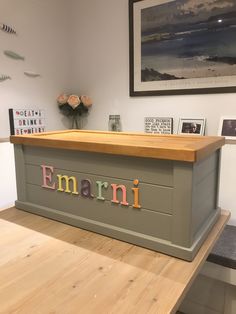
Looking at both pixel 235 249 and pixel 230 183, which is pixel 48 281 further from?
pixel 230 183

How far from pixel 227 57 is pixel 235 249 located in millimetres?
1202

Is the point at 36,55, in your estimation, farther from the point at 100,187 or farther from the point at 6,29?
the point at 100,187

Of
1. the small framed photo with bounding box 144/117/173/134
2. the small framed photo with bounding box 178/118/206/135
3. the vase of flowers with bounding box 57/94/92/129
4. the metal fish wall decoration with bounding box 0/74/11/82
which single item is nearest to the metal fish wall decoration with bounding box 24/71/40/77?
the metal fish wall decoration with bounding box 0/74/11/82

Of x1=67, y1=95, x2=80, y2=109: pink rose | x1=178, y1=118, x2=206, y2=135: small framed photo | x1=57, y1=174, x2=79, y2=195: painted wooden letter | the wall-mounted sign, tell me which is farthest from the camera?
x1=67, y1=95, x2=80, y2=109: pink rose

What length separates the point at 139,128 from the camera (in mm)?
2254

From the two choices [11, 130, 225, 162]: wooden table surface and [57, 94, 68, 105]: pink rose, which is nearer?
[11, 130, 225, 162]: wooden table surface

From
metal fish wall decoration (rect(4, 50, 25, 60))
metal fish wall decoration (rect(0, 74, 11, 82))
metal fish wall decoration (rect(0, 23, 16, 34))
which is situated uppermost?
metal fish wall decoration (rect(0, 23, 16, 34))

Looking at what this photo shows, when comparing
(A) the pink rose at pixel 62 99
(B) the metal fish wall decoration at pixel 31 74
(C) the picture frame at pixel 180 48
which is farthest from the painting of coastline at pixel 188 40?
(B) the metal fish wall decoration at pixel 31 74

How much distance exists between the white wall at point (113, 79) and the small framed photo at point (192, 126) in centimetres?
4

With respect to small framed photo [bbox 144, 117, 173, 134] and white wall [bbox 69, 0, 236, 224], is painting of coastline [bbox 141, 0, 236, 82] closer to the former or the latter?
white wall [bbox 69, 0, 236, 224]

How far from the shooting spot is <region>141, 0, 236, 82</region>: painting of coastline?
176 centimetres

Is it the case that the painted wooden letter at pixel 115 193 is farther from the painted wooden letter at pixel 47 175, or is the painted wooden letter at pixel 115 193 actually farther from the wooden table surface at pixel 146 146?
the painted wooden letter at pixel 47 175

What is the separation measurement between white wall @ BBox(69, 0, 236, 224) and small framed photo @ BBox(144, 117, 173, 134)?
39 millimetres

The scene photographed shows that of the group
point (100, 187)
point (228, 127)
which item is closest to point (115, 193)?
point (100, 187)
